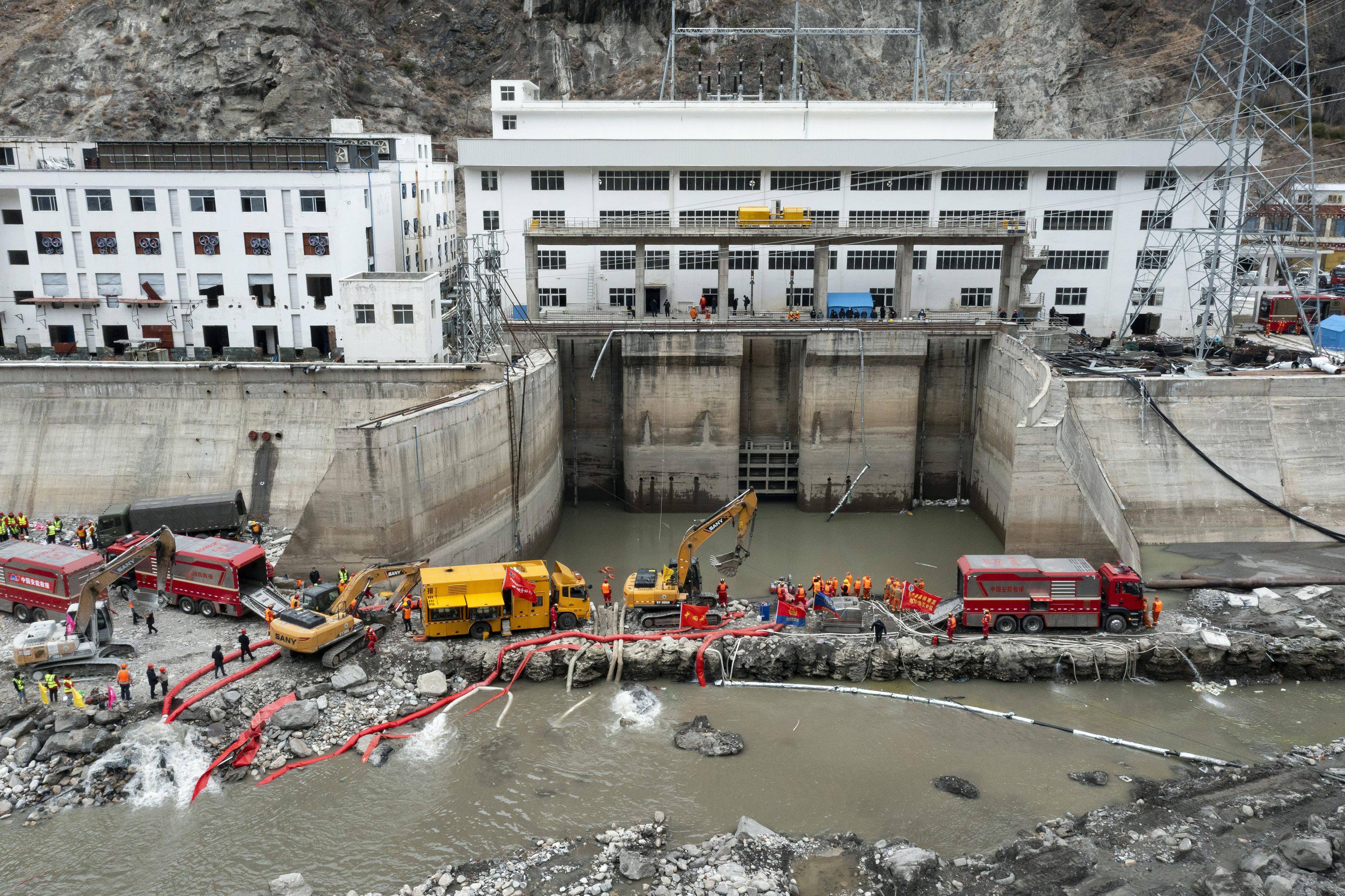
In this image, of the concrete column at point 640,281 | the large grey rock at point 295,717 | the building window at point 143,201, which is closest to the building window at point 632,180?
the concrete column at point 640,281

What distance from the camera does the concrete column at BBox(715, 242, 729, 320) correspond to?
45500 mm

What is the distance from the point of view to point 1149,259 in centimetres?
4978

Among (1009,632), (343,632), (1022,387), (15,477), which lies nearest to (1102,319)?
(1022,387)

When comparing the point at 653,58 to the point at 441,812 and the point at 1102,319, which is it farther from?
the point at 441,812

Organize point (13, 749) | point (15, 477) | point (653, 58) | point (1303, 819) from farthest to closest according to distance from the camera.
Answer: point (653, 58), point (15, 477), point (13, 749), point (1303, 819)

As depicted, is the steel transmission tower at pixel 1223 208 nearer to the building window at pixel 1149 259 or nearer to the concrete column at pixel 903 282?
the building window at pixel 1149 259

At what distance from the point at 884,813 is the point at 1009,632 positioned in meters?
9.40

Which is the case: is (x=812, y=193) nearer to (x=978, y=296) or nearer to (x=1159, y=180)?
(x=978, y=296)

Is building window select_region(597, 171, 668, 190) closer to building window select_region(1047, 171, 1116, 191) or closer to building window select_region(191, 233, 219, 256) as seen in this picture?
building window select_region(191, 233, 219, 256)

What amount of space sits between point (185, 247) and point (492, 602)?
86.3ft

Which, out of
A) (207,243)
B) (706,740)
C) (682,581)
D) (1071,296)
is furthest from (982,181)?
(207,243)

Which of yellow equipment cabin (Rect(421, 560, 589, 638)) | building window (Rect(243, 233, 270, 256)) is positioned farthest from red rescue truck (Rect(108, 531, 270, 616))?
building window (Rect(243, 233, 270, 256))

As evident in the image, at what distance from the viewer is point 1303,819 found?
2105 centimetres

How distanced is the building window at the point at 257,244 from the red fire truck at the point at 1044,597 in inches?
1294
